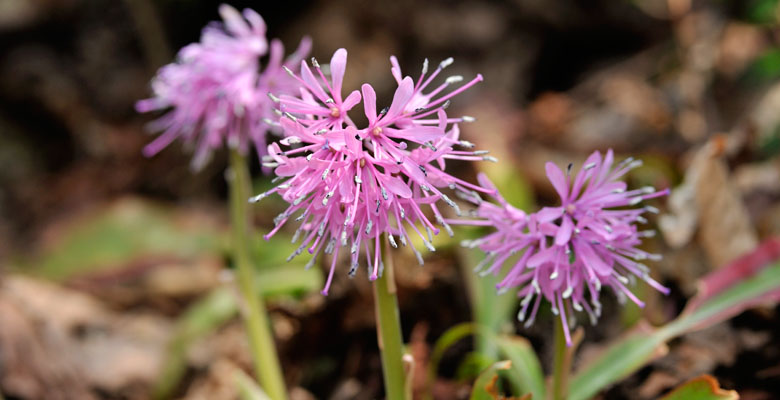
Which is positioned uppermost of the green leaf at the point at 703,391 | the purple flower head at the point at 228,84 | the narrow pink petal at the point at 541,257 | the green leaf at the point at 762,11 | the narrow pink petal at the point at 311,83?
the purple flower head at the point at 228,84

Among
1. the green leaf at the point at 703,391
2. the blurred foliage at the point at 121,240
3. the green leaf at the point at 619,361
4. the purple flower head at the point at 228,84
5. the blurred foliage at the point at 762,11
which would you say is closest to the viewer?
the green leaf at the point at 703,391

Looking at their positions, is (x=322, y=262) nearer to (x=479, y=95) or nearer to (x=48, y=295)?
(x=48, y=295)

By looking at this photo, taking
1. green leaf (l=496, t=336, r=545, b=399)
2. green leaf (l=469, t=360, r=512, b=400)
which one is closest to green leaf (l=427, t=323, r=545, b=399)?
green leaf (l=496, t=336, r=545, b=399)

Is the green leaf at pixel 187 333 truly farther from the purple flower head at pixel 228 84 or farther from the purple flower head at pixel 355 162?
the purple flower head at pixel 355 162

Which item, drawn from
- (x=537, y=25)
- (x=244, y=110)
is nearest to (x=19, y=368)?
(x=244, y=110)

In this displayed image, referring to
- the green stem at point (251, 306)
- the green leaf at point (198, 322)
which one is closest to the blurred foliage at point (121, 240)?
the green leaf at point (198, 322)

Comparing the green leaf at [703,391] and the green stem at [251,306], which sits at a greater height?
the green stem at [251,306]

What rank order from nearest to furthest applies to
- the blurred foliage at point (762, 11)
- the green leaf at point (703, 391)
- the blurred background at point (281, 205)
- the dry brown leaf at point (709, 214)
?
the green leaf at point (703, 391) < the dry brown leaf at point (709, 214) < the blurred background at point (281, 205) < the blurred foliage at point (762, 11)
